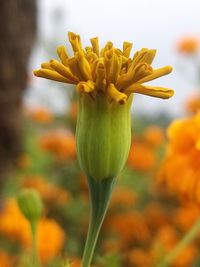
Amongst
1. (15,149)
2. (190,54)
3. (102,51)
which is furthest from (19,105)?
(102,51)

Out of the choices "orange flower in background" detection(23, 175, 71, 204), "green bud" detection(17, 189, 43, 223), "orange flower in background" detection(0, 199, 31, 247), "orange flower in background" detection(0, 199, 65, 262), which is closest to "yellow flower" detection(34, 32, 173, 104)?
"green bud" detection(17, 189, 43, 223)

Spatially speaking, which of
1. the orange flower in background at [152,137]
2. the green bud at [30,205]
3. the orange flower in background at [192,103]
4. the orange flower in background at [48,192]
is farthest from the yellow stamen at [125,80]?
the orange flower in background at [192,103]

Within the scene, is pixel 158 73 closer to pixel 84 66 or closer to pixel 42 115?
pixel 84 66

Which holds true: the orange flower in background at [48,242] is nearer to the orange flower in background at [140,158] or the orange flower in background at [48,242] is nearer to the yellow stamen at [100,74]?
the yellow stamen at [100,74]

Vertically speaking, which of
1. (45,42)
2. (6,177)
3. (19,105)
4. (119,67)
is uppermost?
(119,67)

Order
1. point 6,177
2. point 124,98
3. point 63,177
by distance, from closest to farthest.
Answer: point 124,98 → point 63,177 → point 6,177

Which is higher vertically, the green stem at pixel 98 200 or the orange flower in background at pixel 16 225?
the green stem at pixel 98 200

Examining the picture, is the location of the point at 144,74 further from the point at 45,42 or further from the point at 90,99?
the point at 45,42

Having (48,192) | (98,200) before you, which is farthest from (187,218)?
(98,200)
